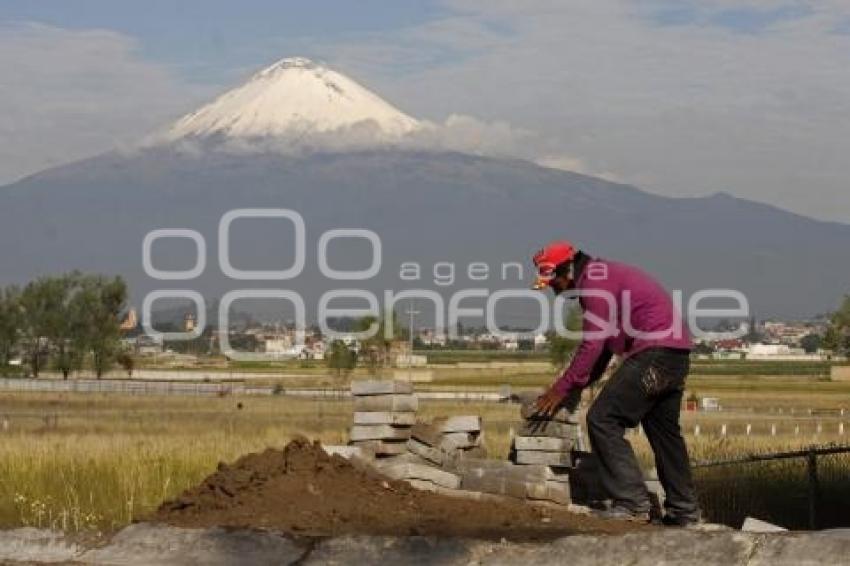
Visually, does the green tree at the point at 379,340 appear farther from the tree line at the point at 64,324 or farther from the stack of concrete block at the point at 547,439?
the stack of concrete block at the point at 547,439

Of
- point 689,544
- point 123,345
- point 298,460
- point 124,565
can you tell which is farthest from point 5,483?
point 123,345

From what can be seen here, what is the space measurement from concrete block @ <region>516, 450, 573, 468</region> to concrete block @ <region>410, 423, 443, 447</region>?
4.20 feet

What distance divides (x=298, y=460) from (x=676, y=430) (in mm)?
2635

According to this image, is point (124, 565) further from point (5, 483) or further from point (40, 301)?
point (40, 301)

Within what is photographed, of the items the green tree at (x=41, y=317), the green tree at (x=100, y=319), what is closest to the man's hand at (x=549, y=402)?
the green tree at (x=100, y=319)

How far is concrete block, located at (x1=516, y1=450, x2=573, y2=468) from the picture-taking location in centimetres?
1280

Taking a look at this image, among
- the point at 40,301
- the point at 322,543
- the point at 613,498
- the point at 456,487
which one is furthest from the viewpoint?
the point at 40,301

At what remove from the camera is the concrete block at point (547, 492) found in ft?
41.3

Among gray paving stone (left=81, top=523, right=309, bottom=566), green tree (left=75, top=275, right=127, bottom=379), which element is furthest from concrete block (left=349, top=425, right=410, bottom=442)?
green tree (left=75, top=275, right=127, bottom=379)

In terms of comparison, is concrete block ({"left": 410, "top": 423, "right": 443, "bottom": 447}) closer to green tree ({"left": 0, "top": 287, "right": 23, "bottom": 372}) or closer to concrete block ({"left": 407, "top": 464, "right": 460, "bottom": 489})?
concrete block ({"left": 407, "top": 464, "right": 460, "bottom": 489})

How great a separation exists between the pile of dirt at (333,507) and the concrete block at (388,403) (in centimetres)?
130

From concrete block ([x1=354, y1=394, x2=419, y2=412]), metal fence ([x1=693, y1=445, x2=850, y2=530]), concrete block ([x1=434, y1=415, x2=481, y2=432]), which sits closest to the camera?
concrete block ([x1=354, y1=394, x2=419, y2=412])

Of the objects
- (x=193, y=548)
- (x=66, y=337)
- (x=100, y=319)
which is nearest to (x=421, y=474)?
(x=193, y=548)

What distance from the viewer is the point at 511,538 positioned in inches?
394
